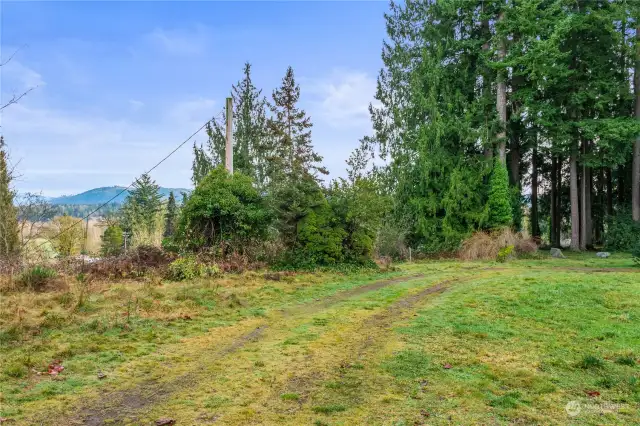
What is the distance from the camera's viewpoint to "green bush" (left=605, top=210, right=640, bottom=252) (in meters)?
19.8

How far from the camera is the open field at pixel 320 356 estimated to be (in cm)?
329

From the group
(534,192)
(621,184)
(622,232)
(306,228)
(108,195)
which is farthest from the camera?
(108,195)

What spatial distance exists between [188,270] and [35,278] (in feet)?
10.4

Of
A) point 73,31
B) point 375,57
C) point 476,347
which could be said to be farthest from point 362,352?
point 375,57

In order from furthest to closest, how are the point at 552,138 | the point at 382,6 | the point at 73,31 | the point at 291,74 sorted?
the point at 291,74, the point at 382,6, the point at 552,138, the point at 73,31

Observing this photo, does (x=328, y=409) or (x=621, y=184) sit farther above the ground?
(x=621, y=184)

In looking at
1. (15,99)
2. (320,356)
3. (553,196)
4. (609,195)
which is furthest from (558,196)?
(15,99)

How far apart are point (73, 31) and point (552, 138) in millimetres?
20885

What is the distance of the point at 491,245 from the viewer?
55.2ft

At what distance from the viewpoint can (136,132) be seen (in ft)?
45.6

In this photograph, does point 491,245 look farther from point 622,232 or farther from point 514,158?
point 622,232

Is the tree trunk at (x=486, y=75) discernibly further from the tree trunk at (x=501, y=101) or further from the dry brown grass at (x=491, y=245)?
the dry brown grass at (x=491, y=245)

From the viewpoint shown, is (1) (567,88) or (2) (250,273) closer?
(2) (250,273)

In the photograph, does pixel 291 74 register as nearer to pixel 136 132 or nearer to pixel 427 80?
pixel 427 80
